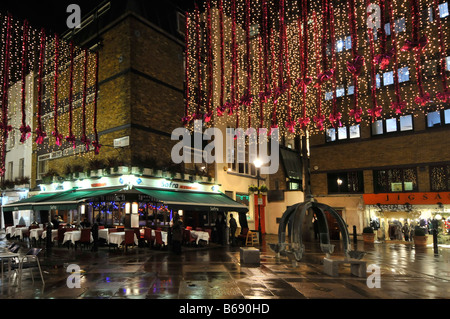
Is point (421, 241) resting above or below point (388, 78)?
below

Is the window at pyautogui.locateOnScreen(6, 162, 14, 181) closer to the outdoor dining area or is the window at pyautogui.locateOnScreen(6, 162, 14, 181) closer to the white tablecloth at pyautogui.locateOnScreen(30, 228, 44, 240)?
the outdoor dining area

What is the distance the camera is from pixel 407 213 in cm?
2323

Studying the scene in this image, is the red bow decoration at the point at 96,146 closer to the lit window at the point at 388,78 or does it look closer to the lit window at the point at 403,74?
the lit window at the point at 388,78

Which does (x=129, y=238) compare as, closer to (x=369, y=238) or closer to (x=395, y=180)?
(x=369, y=238)

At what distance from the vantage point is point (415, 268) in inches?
470

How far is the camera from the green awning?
17594 millimetres

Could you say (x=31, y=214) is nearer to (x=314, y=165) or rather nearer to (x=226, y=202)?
(x=226, y=202)

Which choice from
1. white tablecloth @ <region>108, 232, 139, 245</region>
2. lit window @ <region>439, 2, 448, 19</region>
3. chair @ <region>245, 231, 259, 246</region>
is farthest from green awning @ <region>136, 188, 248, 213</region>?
lit window @ <region>439, 2, 448, 19</region>

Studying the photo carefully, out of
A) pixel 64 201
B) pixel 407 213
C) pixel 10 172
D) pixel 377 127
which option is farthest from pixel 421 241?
pixel 10 172

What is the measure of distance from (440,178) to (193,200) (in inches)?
639

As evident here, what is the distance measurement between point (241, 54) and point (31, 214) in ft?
69.2

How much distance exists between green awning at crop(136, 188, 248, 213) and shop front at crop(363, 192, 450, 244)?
10.1 m

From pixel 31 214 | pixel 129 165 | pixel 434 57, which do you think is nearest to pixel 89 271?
pixel 129 165

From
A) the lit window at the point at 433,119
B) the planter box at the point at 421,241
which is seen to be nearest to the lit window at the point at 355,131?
the lit window at the point at 433,119
